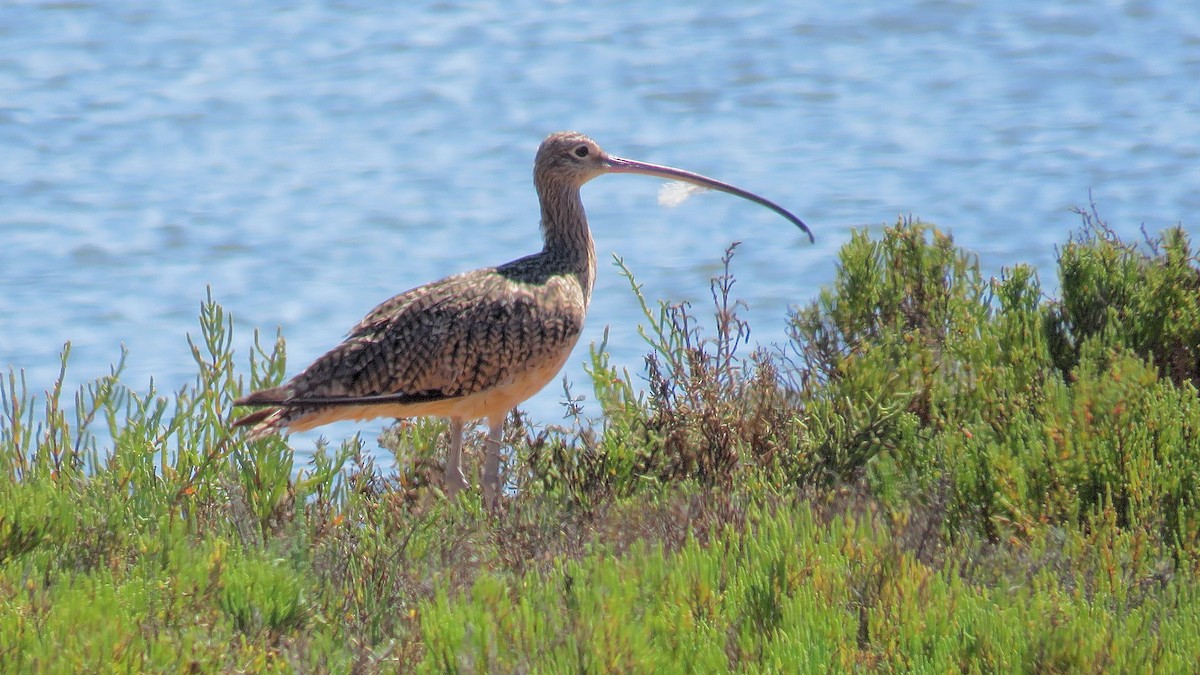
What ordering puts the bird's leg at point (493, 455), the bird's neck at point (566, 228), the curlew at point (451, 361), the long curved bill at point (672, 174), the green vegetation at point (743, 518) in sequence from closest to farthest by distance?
the green vegetation at point (743, 518)
the curlew at point (451, 361)
the bird's leg at point (493, 455)
the bird's neck at point (566, 228)
the long curved bill at point (672, 174)

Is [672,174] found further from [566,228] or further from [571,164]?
[566,228]

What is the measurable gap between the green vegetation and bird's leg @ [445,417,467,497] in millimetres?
186

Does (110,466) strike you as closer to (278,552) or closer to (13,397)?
(13,397)

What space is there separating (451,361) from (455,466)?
0.56 m

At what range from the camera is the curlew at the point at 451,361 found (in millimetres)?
6535

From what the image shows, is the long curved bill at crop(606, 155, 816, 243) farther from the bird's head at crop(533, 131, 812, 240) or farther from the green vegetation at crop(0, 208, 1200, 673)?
the green vegetation at crop(0, 208, 1200, 673)

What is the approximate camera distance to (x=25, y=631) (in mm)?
4340

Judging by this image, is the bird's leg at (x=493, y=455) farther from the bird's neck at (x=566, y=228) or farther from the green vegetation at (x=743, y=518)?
the bird's neck at (x=566, y=228)

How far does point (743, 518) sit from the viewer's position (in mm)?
5332

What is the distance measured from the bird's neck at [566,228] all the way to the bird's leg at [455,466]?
0.98m

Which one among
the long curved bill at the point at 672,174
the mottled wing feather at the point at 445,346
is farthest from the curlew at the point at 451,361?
the long curved bill at the point at 672,174

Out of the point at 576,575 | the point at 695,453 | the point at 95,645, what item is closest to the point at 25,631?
the point at 95,645

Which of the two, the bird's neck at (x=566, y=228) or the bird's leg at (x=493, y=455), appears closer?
the bird's leg at (x=493, y=455)

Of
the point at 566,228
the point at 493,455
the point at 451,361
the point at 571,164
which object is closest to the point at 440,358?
the point at 451,361
